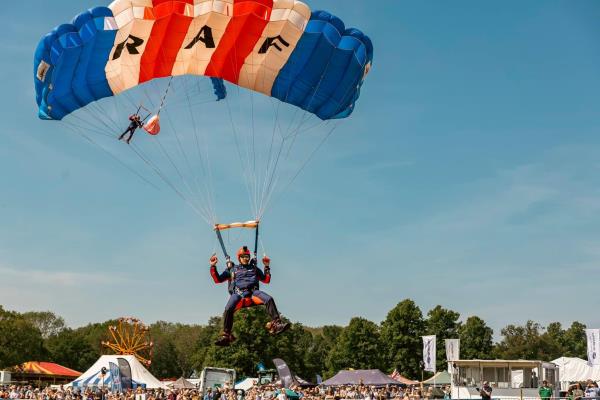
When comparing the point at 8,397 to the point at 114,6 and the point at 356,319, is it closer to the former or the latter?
the point at 114,6

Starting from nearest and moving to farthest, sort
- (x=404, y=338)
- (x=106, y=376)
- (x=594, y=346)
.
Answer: (x=594, y=346) < (x=106, y=376) < (x=404, y=338)

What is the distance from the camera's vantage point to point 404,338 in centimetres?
6456

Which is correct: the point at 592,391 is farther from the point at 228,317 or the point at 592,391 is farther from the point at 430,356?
the point at 430,356

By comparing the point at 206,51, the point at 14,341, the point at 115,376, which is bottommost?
the point at 115,376

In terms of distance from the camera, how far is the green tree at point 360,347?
66375mm

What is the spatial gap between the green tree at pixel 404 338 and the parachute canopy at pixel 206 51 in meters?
48.6

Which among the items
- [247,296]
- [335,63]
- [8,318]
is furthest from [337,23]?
[8,318]

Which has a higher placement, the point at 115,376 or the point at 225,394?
the point at 115,376

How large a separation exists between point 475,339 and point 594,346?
41883 mm

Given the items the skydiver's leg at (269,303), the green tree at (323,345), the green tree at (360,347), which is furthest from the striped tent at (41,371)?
the skydiver's leg at (269,303)

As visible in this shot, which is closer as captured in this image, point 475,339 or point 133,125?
point 133,125

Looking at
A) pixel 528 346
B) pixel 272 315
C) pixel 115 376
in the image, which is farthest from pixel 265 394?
pixel 528 346

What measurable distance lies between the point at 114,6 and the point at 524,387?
16.5m

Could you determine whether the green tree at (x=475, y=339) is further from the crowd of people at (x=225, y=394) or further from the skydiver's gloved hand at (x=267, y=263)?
the skydiver's gloved hand at (x=267, y=263)
